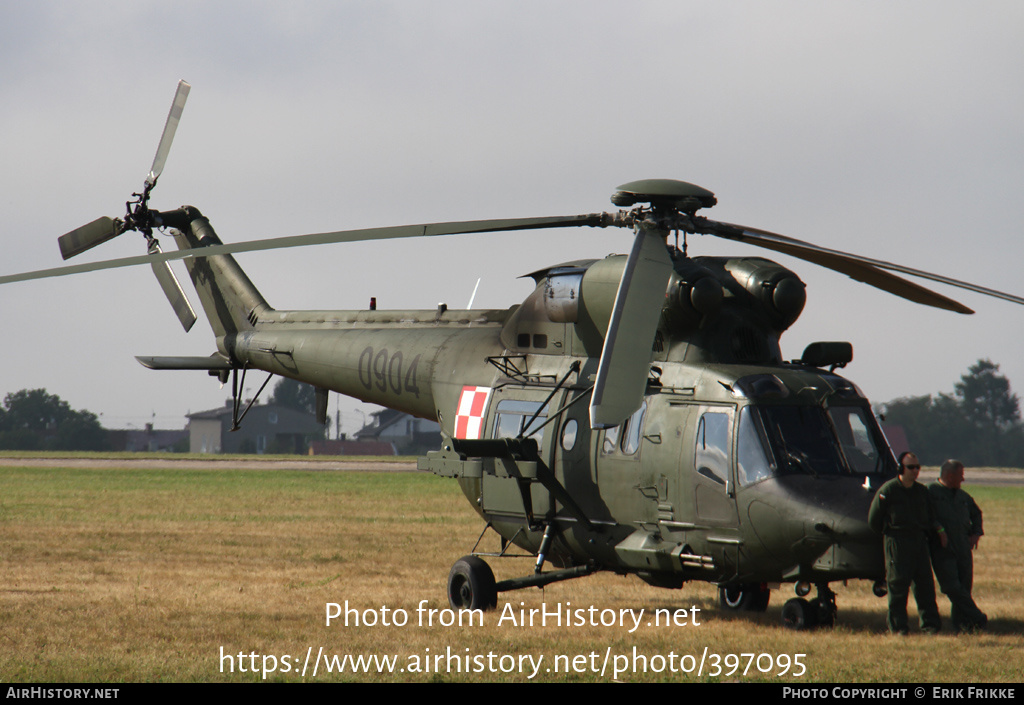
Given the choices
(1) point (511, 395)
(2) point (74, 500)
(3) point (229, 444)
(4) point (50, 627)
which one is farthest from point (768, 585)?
(3) point (229, 444)

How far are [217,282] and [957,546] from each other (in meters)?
12.1

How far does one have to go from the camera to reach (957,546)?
10828mm

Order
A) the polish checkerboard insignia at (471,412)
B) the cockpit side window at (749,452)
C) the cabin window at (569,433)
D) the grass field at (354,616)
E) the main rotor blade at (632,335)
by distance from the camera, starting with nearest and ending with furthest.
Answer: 1. the main rotor blade at (632,335)
2. the grass field at (354,616)
3. the cockpit side window at (749,452)
4. the cabin window at (569,433)
5. the polish checkerboard insignia at (471,412)

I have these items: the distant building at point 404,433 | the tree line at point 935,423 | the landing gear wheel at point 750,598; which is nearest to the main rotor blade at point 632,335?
the landing gear wheel at point 750,598

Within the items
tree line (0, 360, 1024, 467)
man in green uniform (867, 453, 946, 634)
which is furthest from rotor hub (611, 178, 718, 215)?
tree line (0, 360, 1024, 467)

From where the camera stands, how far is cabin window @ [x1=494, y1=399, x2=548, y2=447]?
12016 millimetres

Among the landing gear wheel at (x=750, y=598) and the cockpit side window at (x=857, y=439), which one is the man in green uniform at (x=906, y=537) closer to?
the cockpit side window at (x=857, y=439)

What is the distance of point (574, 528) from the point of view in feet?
38.2

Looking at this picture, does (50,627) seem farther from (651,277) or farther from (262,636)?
(651,277)

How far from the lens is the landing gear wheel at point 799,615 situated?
421 inches

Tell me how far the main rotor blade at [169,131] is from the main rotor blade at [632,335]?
9.96m

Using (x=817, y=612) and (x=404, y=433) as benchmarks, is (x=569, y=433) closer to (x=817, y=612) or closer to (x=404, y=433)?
(x=817, y=612)
